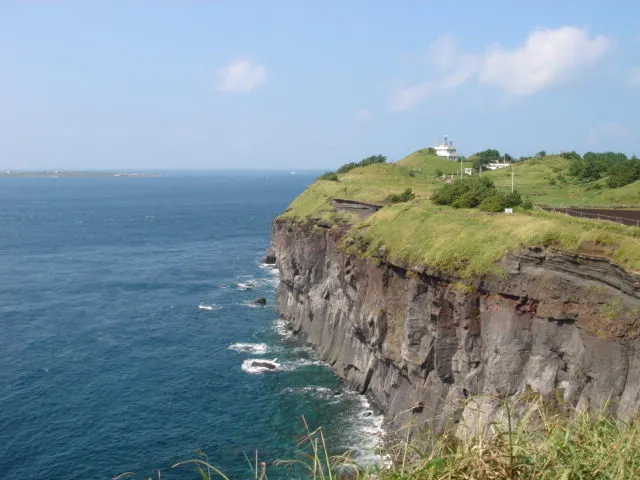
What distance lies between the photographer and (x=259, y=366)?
59031mm

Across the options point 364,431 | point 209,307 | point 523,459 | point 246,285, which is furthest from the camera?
point 246,285

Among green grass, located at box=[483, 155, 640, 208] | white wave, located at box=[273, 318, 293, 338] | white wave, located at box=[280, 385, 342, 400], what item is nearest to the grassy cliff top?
green grass, located at box=[483, 155, 640, 208]

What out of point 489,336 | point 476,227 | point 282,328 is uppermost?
point 476,227

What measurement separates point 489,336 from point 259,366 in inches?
1066

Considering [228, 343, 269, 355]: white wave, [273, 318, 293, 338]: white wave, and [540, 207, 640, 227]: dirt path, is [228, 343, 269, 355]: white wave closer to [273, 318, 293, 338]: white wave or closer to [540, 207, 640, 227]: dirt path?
[273, 318, 293, 338]: white wave

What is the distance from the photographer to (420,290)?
Answer: 44625mm

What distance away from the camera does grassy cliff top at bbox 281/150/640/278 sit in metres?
35.2

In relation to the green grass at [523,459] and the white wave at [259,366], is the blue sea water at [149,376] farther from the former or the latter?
the green grass at [523,459]

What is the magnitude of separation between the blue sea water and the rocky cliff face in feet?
14.7

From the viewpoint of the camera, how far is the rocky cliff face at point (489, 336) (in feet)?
101

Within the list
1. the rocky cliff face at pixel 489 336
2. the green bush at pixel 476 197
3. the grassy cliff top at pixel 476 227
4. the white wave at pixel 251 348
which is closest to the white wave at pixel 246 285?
the grassy cliff top at pixel 476 227

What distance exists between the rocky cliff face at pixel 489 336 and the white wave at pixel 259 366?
549 cm

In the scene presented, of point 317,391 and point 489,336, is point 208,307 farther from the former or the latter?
point 489,336

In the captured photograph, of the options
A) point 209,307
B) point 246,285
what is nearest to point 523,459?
point 209,307
